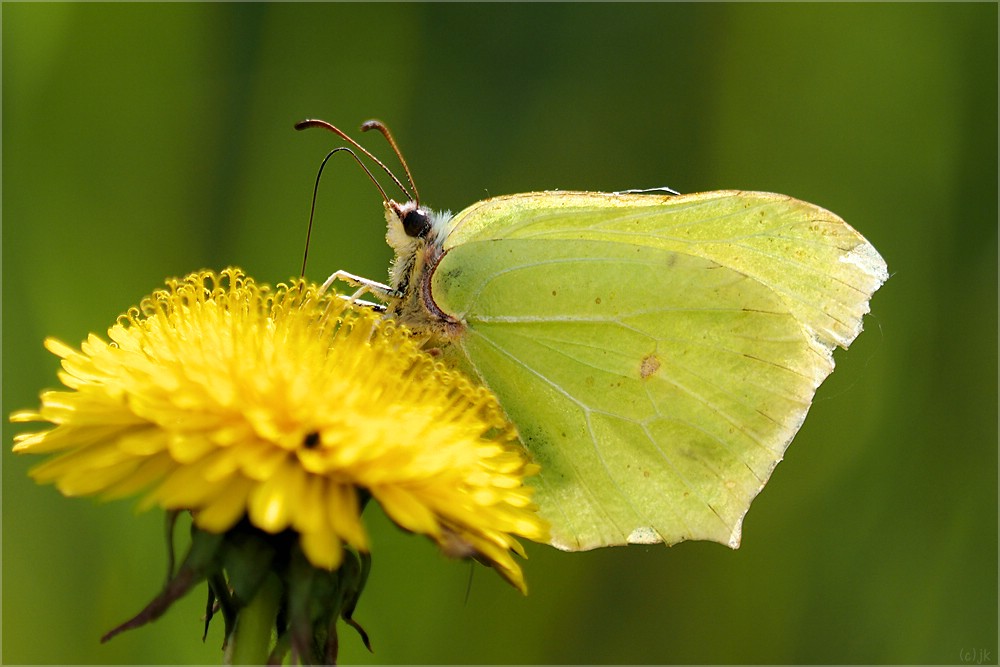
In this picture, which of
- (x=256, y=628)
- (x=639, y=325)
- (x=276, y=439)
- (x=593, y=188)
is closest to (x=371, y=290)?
(x=639, y=325)

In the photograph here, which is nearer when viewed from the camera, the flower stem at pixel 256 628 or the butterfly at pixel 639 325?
the flower stem at pixel 256 628

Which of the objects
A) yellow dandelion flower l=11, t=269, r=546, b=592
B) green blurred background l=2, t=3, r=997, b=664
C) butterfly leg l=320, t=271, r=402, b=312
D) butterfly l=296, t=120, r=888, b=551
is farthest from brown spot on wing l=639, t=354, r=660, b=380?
green blurred background l=2, t=3, r=997, b=664

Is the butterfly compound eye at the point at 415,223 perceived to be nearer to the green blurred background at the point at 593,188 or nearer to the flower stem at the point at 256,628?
the green blurred background at the point at 593,188

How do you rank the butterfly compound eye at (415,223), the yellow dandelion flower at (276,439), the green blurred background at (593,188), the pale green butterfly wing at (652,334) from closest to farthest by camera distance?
1. the yellow dandelion flower at (276,439)
2. the pale green butterfly wing at (652,334)
3. the butterfly compound eye at (415,223)
4. the green blurred background at (593,188)

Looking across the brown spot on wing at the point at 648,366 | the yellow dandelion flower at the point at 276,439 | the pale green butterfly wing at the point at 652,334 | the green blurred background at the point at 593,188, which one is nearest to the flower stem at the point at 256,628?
the yellow dandelion flower at the point at 276,439

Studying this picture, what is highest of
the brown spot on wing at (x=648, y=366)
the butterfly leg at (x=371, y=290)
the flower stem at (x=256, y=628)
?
the butterfly leg at (x=371, y=290)

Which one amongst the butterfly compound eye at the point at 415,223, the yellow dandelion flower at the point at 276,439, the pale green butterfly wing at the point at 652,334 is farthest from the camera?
the butterfly compound eye at the point at 415,223
